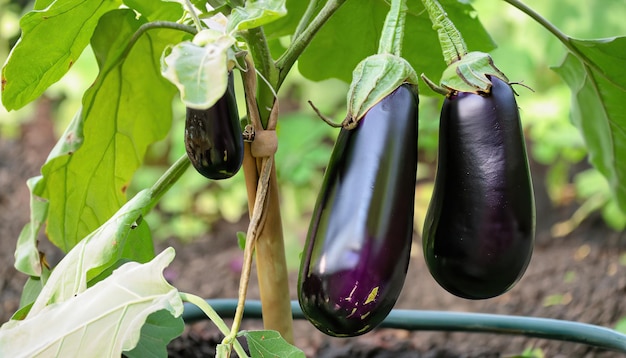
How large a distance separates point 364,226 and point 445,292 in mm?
1392

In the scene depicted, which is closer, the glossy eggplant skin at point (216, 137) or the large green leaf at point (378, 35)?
the glossy eggplant skin at point (216, 137)

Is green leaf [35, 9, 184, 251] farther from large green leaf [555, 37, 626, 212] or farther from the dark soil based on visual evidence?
large green leaf [555, 37, 626, 212]

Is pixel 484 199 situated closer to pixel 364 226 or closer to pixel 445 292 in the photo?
pixel 364 226

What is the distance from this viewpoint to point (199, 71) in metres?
0.43

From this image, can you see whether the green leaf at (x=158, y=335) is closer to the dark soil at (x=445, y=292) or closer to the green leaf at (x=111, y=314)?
the green leaf at (x=111, y=314)

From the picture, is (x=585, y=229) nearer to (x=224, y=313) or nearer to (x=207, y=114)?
(x=224, y=313)

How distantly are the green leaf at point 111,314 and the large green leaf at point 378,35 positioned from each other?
14.7 inches

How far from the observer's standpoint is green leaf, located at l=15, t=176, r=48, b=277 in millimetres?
699

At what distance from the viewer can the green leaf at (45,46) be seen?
25.5 inches

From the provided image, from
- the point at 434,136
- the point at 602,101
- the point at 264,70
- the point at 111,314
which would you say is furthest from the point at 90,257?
the point at 434,136

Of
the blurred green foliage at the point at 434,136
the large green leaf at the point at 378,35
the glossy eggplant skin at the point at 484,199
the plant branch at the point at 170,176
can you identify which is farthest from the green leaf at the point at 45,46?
the blurred green foliage at the point at 434,136

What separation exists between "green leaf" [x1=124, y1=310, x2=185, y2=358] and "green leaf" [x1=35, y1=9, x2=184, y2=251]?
17 centimetres

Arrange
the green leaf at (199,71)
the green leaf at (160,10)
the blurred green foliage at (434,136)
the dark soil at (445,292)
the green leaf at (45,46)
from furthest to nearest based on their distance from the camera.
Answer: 1. the blurred green foliage at (434,136)
2. the dark soil at (445,292)
3. the green leaf at (160,10)
4. the green leaf at (45,46)
5. the green leaf at (199,71)

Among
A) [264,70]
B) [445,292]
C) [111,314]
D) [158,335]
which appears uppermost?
[264,70]
